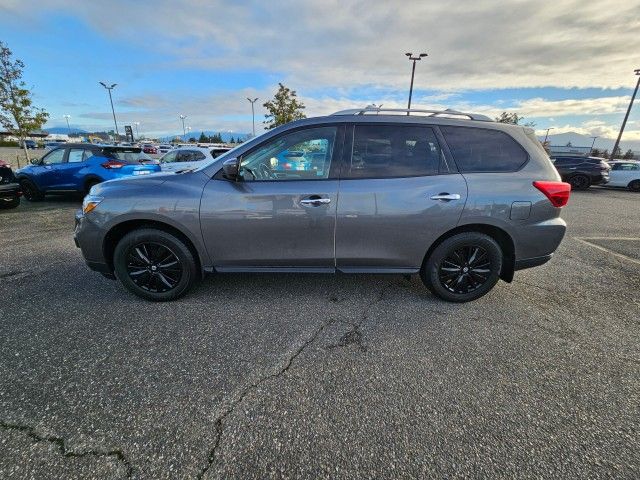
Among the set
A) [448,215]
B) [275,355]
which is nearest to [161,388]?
[275,355]

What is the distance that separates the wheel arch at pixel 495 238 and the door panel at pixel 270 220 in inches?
43.1

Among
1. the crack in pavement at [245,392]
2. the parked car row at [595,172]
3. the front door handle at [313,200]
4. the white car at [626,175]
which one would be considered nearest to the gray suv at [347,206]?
the front door handle at [313,200]

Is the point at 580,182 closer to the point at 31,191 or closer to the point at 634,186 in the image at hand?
the point at 634,186

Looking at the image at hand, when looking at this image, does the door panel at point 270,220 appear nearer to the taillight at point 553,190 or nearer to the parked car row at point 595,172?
the taillight at point 553,190

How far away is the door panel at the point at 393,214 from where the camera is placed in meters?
3.00

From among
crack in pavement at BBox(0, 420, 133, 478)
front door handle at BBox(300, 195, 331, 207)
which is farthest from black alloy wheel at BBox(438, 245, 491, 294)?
crack in pavement at BBox(0, 420, 133, 478)

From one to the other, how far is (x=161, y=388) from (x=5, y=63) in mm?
18399

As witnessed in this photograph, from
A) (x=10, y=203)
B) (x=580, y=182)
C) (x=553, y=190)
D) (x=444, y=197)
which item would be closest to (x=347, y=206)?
(x=444, y=197)

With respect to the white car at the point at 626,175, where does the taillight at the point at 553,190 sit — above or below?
above

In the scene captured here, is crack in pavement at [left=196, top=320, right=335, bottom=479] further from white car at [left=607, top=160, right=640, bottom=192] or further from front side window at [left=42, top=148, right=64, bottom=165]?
white car at [left=607, top=160, right=640, bottom=192]

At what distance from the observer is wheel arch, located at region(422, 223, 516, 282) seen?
321cm

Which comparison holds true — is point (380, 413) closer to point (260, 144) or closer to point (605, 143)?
point (260, 144)

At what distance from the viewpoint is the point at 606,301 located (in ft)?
11.7

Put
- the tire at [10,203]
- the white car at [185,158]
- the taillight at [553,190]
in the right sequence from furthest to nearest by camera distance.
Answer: the white car at [185,158] → the tire at [10,203] → the taillight at [553,190]
